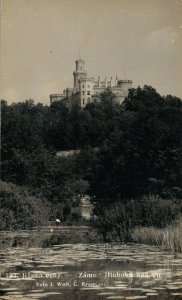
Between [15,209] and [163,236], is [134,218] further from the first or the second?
[15,209]

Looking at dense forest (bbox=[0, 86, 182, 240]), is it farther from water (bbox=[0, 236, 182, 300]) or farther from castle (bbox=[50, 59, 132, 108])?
castle (bbox=[50, 59, 132, 108])

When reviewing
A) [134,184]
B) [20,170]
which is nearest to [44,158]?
[20,170]

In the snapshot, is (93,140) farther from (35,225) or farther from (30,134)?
(35,225)

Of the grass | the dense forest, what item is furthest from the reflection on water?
the dense forest

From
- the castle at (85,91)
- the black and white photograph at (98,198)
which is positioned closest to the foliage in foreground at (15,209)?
the black and white photograph at (98,198)

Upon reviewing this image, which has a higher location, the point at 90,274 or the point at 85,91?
the point at 85,91

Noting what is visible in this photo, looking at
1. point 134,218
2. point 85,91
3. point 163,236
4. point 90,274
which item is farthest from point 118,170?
point 85,91
